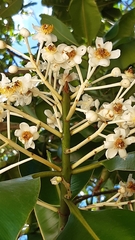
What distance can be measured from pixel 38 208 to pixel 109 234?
0.96 ft

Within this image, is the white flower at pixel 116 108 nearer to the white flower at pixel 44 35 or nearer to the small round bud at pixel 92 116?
the small round bud at pixel 92 116

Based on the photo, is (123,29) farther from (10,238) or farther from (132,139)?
(10,238)

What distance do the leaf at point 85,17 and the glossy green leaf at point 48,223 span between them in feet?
1.52

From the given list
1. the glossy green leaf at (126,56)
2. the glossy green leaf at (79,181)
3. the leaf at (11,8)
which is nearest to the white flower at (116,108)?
the glossy green leaf at (79,181)

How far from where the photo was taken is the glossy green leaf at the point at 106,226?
1.70 ft

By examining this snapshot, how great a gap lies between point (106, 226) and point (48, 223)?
0.25m

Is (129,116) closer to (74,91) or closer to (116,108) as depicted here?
(116,108)

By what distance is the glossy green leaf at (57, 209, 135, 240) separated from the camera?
20.4 inches

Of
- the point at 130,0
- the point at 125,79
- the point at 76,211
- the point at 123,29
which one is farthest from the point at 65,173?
the point at 130,0

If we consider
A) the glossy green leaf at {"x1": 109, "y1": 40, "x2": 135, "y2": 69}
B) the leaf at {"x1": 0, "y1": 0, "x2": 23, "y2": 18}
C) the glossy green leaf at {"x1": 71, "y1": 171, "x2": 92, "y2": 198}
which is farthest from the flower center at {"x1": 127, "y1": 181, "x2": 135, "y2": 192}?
the leaf at {"x1": 0, "y1": 0, "x2": 23, "y2": 18}

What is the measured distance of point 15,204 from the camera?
46 cm

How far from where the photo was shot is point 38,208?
2.61 feet

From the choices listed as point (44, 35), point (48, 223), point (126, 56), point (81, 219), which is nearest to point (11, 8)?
point (126, 56)

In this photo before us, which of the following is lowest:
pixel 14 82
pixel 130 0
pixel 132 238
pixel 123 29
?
pixel 132 238
